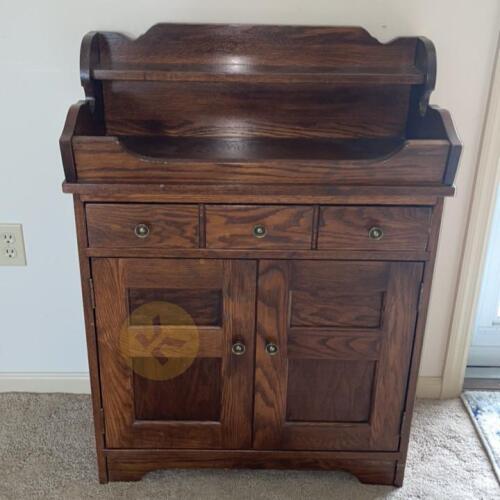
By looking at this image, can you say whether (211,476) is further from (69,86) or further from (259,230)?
(69,86)

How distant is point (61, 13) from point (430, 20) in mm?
855

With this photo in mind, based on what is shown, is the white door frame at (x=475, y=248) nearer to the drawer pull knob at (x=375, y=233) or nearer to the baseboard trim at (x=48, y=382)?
the baseboard trim at (x=48, y=382)

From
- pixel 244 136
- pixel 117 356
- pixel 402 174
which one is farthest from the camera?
pixel 244 136

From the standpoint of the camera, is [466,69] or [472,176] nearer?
[466,69]

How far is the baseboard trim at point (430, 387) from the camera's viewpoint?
1.79m

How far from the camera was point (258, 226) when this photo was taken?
1.21 m

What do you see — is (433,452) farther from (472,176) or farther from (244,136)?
(244,136)

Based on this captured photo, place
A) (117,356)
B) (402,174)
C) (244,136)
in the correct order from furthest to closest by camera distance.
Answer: (244,136), (117,356), (402,174)

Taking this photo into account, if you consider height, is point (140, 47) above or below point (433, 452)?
above

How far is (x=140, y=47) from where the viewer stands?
4.49 feet

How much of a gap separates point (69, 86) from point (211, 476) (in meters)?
1.01

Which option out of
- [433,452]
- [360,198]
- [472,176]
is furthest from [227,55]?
[433,452]

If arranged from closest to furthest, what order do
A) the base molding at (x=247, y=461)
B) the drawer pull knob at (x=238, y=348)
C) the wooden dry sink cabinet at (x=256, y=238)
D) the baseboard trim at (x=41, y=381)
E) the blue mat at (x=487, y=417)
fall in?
the wooden dry sink cabinet at (x=256, y=238), the drawer pull knob at (x=238, y=348), the base molding at (x=247, y=461), the blue mat at (x=487, y=417), the baseboard trim at (x=41, y=381)

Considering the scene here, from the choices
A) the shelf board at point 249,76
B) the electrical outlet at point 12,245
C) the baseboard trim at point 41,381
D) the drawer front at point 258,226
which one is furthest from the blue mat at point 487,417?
the electrical outlet at point 12,245
